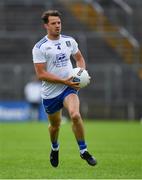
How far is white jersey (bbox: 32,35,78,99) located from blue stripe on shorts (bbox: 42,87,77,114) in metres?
0.06

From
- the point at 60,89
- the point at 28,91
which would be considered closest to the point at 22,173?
the point at 60,89

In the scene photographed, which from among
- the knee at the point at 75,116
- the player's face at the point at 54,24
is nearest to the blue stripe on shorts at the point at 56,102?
the knee at the point at 75,116

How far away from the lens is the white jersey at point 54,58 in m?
11.8

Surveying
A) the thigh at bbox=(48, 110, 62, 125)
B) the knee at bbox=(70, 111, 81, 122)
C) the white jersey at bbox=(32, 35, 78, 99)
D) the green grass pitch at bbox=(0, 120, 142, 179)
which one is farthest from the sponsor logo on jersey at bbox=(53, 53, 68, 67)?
the green grass pitch at bbox=(0, 120, 142, 179)

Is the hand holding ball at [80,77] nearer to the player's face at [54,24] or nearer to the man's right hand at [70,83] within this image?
the man's right hand at [70,83]

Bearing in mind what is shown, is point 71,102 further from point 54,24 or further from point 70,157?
point 70,157

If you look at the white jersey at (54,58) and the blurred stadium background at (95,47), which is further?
the blurred stadium background at (95,47)

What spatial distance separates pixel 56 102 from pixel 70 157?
8.10 feet

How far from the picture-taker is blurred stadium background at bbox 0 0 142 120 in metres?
33.2

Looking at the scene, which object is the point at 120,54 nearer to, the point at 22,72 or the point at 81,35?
the point at 81,35

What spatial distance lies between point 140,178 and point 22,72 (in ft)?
76.4

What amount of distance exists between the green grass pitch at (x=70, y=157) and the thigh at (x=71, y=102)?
91 cm

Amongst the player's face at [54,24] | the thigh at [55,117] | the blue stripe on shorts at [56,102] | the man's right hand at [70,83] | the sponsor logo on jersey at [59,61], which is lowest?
the thigh at [55,117]

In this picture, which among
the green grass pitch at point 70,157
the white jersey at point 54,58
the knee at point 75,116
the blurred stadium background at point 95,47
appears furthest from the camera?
the blurred stadium background at point 95,47
